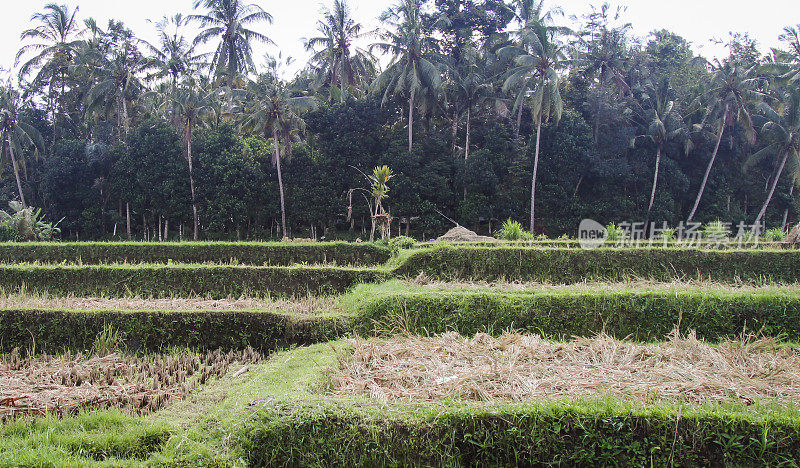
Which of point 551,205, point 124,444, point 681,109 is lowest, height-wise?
point 124,444

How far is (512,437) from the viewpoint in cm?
297

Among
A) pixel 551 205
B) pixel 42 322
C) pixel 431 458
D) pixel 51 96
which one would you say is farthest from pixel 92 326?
pixel 51 96

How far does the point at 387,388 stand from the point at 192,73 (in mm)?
32784

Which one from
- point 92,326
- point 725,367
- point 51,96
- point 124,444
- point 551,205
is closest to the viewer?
point 124,444

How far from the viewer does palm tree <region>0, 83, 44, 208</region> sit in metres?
25.6

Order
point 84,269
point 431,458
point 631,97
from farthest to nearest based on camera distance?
point 631,97
point 84,269
point 431,458

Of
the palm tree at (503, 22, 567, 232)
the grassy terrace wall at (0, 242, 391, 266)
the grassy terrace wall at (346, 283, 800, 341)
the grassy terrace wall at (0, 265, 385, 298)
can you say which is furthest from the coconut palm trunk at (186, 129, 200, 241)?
the grassy terrace wall at (346, 283, 800, 341)

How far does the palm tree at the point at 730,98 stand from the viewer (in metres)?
24.9

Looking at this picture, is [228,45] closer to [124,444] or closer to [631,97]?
[631,97]

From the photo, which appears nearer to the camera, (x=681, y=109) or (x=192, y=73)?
(x=681, y=109)

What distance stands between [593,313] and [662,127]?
22.7m

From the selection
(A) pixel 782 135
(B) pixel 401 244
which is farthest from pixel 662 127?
(B) pixel 401 244

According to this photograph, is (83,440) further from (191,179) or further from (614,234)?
(191,179)

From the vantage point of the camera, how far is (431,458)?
9.91 ft
